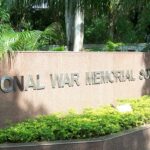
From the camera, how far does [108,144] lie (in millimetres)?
8328

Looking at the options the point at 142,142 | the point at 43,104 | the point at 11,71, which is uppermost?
the point at 11,71

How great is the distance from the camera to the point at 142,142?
9.38 metres

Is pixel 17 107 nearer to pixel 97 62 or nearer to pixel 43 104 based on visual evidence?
pixel 43 104

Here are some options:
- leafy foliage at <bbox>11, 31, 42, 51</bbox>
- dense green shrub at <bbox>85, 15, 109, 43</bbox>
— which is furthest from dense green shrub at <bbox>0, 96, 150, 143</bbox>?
dense green shrub at <bbox>85, 15, 109, 43</bbox>

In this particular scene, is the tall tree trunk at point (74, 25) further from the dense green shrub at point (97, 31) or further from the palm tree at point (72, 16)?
the dense green shrub at point (97, 31)

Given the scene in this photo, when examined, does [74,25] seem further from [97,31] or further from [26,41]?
[97,31]

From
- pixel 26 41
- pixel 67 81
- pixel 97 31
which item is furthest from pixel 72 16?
pixel 97 31

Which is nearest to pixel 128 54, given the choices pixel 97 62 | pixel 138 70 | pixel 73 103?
pixel 138 70

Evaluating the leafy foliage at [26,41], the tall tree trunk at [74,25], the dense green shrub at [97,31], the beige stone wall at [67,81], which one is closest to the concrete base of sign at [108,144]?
the beige stone wall at [67,81]

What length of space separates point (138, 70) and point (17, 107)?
488cm

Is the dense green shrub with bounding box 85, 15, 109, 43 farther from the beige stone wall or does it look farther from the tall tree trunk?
the beige stone wall

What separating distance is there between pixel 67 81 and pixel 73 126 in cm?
217

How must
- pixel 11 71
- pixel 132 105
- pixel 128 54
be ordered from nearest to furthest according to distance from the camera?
pixel 11 71, pixel 132 105, pixel 128 54

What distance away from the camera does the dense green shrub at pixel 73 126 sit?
26.5ft
